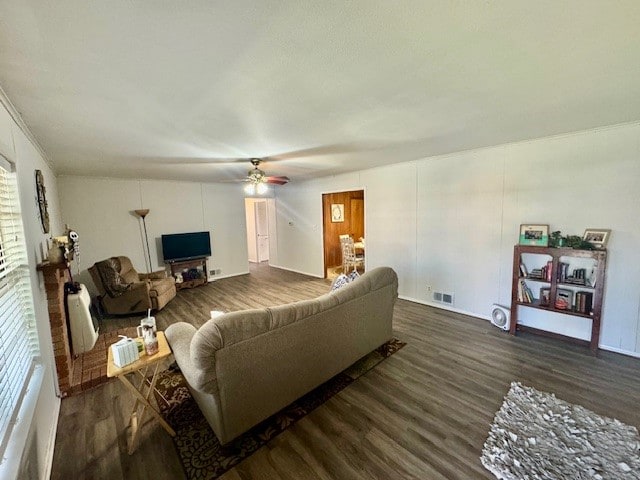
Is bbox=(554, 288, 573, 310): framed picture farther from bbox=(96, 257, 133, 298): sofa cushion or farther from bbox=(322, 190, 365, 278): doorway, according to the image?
bbox=(96, 257, 133, 298): sofa cushion

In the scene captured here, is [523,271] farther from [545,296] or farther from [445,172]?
[445,172]

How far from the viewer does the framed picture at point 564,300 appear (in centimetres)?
305

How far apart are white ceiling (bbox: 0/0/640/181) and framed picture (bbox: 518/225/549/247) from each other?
1.18 metres

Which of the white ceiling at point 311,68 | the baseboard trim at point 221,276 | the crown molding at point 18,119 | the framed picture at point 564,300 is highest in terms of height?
the white ceiling at point 311,68

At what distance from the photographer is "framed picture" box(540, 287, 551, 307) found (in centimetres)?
316

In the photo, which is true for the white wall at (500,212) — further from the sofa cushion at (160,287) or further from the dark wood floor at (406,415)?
the sofa cushion at (160,287)

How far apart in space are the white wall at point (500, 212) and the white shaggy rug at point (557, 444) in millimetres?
1570

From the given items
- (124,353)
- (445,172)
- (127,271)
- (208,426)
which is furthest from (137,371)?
(445,172)

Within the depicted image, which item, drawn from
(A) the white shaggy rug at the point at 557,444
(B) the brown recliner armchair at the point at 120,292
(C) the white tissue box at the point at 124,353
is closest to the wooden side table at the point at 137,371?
(C) the white tissue box at the point at 124,353

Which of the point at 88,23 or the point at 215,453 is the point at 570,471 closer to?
the point at 215,453

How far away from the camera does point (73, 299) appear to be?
3061mm

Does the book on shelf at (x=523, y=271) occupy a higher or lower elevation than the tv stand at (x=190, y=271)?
higher

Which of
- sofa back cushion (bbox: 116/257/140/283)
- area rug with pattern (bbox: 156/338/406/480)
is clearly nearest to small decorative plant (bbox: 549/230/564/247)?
area rug with pattern (bbox: 156/338/406/480)

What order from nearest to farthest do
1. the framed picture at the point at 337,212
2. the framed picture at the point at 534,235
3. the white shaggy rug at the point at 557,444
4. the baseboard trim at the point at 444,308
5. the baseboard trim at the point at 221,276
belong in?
the white shaggy rug at the point at 557,444
the framed picture at the point at 534,235
the baseboard trim at the point at 444,308
the baseboard trim at the point at 221,276
the framed picture at the point at 337,212
